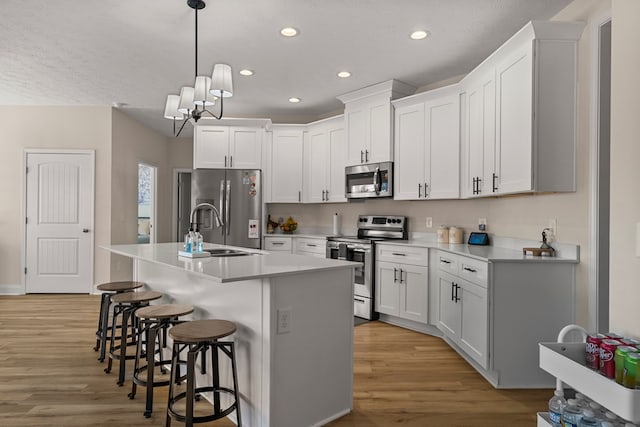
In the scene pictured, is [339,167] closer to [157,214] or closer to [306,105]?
[306,105]

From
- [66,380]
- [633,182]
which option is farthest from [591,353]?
[66,380]

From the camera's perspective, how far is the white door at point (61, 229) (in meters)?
5.71

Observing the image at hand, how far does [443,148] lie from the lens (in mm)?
4055

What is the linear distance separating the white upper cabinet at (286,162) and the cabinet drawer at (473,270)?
293cm

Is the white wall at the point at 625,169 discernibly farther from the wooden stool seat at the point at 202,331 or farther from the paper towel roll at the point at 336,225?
the paper towel roll at the point at 336,225

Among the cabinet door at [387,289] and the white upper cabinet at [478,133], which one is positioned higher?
the white upper cabinet at [478,133]

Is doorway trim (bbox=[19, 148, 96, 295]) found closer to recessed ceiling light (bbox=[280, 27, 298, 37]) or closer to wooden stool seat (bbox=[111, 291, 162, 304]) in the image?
wooden stool seat (bbox=[111, 291, 162, 304])

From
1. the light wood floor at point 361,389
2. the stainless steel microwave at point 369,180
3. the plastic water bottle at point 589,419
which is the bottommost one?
the light wood floor at point 361,389

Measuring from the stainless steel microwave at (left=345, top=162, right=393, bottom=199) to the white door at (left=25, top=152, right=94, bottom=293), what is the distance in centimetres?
369

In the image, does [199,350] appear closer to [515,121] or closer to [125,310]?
[125,310]

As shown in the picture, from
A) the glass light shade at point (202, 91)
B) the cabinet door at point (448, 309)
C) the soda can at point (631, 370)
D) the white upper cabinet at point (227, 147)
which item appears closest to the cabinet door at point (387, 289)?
the cabinet door at point (448, 309)

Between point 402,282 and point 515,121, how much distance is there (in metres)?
1.92

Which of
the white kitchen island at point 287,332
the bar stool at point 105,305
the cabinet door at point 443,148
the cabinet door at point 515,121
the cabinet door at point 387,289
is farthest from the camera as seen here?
the cabinet door at point 387,289

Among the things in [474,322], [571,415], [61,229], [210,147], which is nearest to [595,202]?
[474,322]
